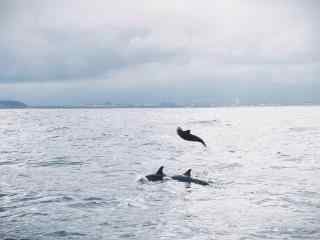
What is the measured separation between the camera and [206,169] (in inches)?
1326

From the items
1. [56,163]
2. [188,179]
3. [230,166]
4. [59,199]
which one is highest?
[230,166]

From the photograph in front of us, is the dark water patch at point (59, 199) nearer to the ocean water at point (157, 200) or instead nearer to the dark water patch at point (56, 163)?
the ocean water at point (157, 200)

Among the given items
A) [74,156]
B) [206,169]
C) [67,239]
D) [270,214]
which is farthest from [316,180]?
[74,156]

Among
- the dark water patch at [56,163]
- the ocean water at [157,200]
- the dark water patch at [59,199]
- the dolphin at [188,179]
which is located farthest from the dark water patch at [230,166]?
the dark water patch at [59,199]

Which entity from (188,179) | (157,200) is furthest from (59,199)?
(188,179)

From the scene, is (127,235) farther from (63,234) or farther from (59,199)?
(59,199)

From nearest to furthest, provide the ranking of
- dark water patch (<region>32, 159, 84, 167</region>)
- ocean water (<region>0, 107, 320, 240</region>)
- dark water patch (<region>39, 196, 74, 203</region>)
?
ocean water (<region>0, 107, 320, 240</region>) → dark water patch (<region>39, 196, 74, 203</region>) → dark water patch (<region>32, 159, 84, 167</region>)

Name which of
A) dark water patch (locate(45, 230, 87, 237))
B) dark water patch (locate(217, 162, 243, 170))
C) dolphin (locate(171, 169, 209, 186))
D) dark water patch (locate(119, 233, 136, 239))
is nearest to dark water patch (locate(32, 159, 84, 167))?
dark water patch (locate(217, 162, 243, 170))

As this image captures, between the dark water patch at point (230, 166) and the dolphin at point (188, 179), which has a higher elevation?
the dark water patch at point (230, 166)

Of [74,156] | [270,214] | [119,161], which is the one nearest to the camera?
[270,214]

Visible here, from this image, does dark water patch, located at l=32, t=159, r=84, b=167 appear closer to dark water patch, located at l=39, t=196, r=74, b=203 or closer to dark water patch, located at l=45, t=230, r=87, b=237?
dark water patch, located at l=39, t=196, r=74, b=203

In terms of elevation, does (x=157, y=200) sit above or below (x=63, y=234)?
above

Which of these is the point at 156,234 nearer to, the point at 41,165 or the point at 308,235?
the point at 308,235

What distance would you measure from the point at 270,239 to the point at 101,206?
8.19 meters
